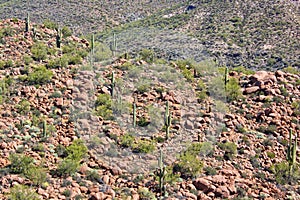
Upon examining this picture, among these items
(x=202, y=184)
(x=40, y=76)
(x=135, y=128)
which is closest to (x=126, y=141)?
(x=135, y=128)

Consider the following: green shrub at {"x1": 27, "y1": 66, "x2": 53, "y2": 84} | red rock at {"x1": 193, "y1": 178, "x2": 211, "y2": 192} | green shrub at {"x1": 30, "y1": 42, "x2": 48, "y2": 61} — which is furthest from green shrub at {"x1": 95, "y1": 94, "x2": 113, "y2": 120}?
red rock at {"x1": 193, "y1": 178, "x2": 211, "y2": 192}

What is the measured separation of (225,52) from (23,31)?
2835cm

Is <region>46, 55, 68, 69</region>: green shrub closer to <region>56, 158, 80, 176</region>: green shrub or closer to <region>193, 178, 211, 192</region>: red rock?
<region>56, 158, 80, 176</region>: green shrub

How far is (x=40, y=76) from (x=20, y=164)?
21.1 feet

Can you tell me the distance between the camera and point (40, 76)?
24.1 meters

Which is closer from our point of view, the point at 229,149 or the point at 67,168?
the point at 67,168

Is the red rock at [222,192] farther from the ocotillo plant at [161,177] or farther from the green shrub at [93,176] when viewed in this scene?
the green shrub at [93,176]

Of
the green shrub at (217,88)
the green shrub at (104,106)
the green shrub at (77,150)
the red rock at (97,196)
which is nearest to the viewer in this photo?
the red rock at (97,196)

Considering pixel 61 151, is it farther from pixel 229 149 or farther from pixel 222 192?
pixel 229 149

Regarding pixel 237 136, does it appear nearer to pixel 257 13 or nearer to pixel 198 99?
pixel 198 99

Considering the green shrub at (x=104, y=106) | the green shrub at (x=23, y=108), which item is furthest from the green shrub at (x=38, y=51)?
the green shrub at (x=23, y=108)

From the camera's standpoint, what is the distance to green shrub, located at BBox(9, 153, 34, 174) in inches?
729

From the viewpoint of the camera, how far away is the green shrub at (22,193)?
16953 mm

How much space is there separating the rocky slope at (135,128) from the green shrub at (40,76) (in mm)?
48
